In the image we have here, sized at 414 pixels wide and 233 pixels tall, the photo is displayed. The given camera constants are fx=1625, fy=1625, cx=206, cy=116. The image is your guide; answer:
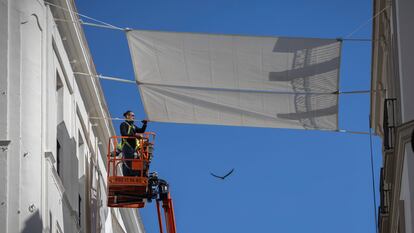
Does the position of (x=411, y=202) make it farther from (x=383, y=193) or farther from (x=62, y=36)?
(x=62, y=36)

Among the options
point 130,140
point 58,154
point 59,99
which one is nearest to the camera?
point 58,154

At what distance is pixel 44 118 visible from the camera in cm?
4141

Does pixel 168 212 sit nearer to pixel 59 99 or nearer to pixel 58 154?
pixel 58 154

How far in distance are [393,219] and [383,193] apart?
3351mm

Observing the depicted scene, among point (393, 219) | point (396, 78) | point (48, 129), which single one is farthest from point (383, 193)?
point (48, 129)

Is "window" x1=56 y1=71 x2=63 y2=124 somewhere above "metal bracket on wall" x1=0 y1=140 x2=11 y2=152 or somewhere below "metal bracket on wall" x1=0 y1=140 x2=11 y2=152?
above

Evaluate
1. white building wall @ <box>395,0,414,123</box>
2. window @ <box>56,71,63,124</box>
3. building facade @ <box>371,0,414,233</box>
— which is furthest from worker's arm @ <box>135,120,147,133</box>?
white building wall @ <box>395,0,414,123</box>

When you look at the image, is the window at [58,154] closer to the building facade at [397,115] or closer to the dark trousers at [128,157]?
the dark trousers at [128,157]

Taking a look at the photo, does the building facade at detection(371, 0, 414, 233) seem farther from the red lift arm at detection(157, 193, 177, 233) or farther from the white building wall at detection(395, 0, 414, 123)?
the red lift arm at detection(157, 193, 177, 233)

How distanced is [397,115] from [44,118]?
898 centimetres

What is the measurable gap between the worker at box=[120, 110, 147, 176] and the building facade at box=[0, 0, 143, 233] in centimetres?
149

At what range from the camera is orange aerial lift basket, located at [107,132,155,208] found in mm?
46531

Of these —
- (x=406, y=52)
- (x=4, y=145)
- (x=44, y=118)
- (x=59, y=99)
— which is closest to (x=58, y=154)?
(x=59, y=99)

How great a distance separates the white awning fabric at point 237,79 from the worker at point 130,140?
31.4 inches
